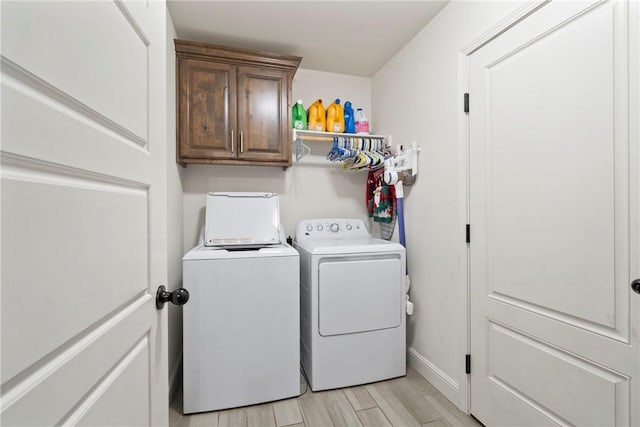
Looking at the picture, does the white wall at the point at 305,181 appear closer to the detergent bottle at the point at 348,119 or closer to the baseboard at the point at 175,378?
the detergent bottle at the point at 348,119

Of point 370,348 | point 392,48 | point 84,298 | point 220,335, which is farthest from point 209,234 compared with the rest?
point 392,48

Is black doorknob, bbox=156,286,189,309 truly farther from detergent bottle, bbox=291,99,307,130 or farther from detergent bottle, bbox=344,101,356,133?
detergent bottle, bbox=344,101,356,133

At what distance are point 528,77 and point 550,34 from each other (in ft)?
0.56

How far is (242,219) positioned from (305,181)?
73cm

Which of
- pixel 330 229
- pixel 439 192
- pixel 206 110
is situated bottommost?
pixel 330 229

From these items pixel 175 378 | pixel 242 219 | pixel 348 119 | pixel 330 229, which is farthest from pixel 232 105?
pixel 175 378

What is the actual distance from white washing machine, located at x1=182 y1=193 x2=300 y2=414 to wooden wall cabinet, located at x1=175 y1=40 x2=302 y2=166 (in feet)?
2.58

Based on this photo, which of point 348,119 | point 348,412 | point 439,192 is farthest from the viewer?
point 348,119

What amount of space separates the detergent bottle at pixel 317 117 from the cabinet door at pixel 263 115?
10.8 inches

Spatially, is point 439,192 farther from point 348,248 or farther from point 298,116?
point 298,116

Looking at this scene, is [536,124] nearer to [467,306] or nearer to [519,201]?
[519,201]

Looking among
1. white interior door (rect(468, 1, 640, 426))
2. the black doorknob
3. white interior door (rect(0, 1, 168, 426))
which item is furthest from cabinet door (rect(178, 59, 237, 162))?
white interior door (rect(468, 1, 640, 426))

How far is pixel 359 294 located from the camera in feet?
6.23

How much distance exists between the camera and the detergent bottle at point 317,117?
2.41m
